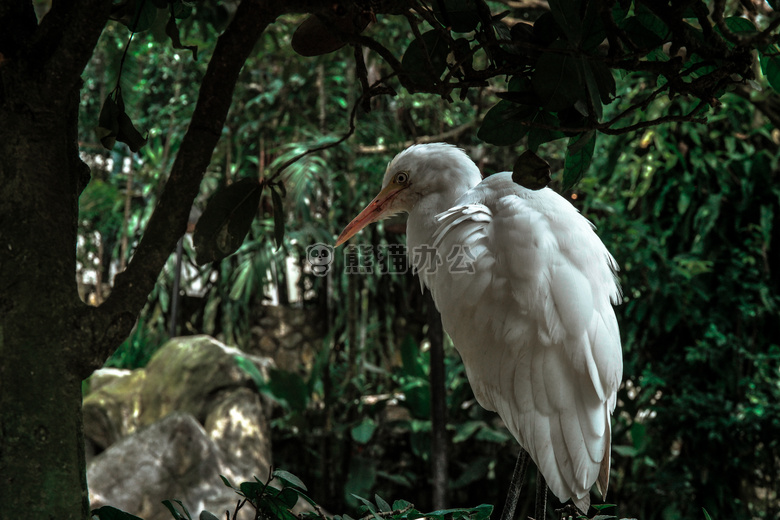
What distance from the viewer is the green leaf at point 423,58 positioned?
2.89ft

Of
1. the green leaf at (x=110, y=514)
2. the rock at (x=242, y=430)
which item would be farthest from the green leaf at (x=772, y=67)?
the rock at (x=242, y=430)

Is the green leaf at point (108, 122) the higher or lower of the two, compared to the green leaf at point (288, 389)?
higher

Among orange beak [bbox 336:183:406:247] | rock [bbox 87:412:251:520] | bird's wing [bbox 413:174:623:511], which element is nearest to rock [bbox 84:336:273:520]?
rock [bbox 87:412:251:520]

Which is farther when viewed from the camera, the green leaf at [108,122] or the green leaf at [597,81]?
the green leaf at [108,122]

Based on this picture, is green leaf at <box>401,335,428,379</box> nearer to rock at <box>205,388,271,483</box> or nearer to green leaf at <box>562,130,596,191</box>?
rock at <box>205,388,271,483</box>

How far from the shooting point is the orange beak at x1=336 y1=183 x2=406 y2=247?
1802mm

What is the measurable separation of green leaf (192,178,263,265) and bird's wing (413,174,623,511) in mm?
535

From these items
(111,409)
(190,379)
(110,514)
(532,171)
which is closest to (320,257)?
(190,379)

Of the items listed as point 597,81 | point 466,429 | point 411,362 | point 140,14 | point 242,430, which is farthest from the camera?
point 411,362

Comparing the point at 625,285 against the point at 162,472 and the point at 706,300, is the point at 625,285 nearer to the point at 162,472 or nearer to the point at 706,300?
the point at 706,300

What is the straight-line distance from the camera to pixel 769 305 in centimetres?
310

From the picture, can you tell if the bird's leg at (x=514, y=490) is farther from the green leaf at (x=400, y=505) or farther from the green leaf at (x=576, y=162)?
the green leaf at (x=576, y=162)

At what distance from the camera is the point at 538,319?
139cm

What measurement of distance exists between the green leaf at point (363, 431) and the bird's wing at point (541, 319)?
2.13 metres
